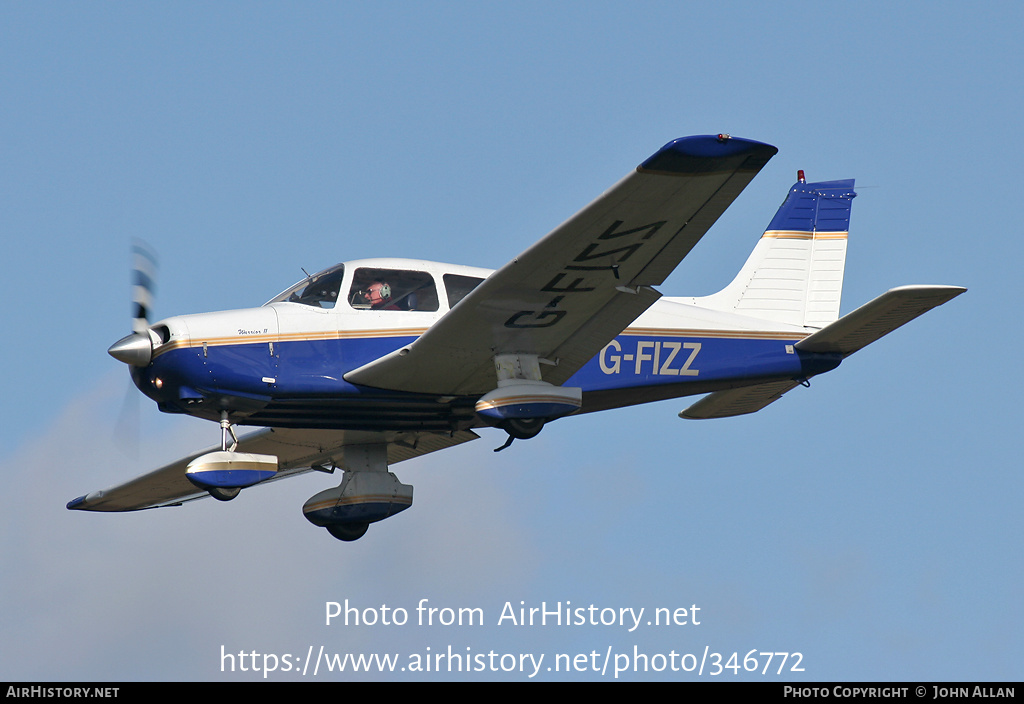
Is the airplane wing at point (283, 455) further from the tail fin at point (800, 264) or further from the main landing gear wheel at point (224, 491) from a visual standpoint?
the tail fin at point (800, 264)

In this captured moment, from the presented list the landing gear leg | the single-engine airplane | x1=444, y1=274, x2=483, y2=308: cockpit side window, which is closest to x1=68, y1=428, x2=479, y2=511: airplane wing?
the single-engine airplane

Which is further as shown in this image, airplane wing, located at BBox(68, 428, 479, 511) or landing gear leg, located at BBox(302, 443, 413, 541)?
airplane wing, located at BBox(68, 428, 479, 511)

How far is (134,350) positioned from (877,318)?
26.4 ft

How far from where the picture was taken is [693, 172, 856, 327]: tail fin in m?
17.2

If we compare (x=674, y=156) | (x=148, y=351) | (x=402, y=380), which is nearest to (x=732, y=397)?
(x=402, y=380)

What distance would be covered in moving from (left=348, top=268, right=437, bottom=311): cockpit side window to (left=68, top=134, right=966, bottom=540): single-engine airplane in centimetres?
2

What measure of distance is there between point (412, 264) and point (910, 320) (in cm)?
552

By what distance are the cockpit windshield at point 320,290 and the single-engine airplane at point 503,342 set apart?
24 millimetres

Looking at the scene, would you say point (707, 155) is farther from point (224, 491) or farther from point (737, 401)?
point (224, 491)

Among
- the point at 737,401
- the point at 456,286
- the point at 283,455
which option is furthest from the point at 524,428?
the point at 283,455

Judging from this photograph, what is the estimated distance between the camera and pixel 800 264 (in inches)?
701

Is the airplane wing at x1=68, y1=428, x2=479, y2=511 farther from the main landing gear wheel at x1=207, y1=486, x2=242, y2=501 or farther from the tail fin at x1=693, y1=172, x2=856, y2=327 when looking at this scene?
the tail fin at x1=693, y1=172, x2=856, y2=327

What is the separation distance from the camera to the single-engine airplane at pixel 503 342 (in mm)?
12992

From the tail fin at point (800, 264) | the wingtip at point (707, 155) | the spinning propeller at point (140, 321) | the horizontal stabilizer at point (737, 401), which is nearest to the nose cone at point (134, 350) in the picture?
the spinning propeller at point (140, 321)
